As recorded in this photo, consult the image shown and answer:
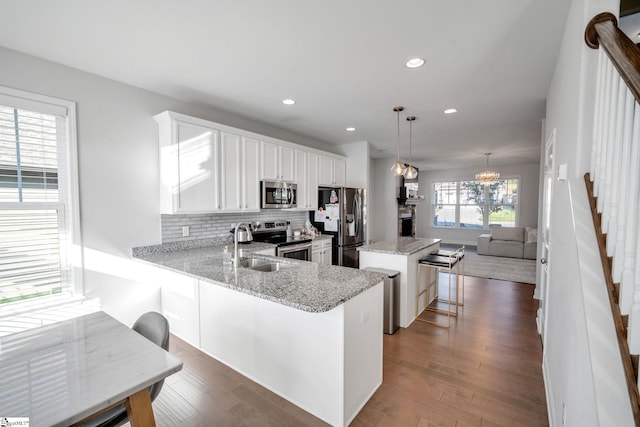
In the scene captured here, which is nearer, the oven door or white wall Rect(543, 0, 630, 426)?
white wall Rect(543, 0, 630, 426)

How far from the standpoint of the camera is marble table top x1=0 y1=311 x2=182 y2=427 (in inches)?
34.2

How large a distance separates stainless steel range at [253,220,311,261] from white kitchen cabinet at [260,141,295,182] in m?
0.79

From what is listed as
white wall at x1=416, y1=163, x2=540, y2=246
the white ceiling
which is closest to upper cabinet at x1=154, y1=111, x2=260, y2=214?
the white ceiling

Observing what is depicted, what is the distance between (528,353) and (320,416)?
2174 mm

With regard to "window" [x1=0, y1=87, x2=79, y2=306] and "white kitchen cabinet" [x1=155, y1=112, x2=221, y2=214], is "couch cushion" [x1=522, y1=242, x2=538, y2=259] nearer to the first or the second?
"white kitchen cabinet" [x1=155, y1=112, x2=221, y2=214]

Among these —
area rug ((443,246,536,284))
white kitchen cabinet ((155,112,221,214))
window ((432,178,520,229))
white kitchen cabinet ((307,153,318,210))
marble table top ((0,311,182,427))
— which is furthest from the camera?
window ((432,178,520,229))

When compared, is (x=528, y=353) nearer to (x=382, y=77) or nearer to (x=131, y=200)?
(x=382, y=77)

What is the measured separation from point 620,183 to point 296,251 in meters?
3.39

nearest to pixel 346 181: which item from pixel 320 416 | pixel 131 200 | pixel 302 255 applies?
pixel 302 255

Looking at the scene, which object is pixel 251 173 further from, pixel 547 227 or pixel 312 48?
pixel 547 227

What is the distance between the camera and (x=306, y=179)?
180 inches

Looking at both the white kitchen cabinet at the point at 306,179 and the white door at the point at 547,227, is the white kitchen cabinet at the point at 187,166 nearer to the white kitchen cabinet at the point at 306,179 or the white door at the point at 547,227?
the white kitchen cabinet at the point at 306,179

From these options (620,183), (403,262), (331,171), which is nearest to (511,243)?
(331,171)

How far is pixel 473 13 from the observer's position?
1.76 meters
